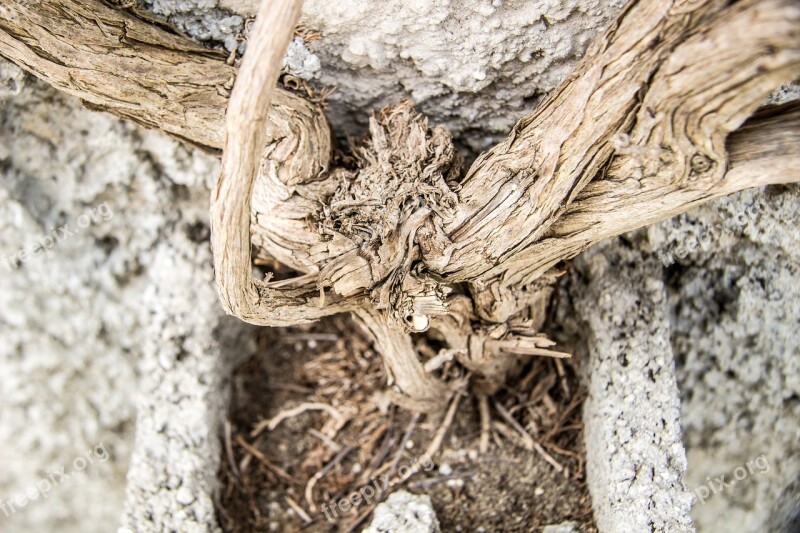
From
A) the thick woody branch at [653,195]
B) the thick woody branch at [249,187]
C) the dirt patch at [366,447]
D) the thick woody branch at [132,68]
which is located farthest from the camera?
the dirt patch at [366,447]

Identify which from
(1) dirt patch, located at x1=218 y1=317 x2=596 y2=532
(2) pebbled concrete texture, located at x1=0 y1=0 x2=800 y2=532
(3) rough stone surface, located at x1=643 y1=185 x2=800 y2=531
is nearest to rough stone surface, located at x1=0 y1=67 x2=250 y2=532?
(2) pebbled concrete texture, located at x1=0 y1=0 x2=800 y2=532

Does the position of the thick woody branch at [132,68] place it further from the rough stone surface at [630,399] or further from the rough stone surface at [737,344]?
the rough stone surface at [737,344]

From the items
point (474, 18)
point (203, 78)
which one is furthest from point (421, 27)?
point (203, 78)

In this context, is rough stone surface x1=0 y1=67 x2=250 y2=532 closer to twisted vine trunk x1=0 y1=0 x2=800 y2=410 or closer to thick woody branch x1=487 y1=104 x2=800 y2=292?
twisted vine trunk x1=0 y1=0 x2=800 y2=410

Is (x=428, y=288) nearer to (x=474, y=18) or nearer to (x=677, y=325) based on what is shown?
(x=474, y=18)

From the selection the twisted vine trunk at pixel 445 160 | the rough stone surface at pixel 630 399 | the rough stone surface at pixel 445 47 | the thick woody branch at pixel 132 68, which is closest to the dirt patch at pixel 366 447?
the rough stone surface at pixel 630 399

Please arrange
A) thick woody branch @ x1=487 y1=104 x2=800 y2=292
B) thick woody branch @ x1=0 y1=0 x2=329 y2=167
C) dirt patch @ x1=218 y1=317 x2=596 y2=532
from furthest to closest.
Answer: dirt patch @ x1=218 y1=317 x2=596 y2=532
thick woody branch @ x1=0 y1=0 x2=329 y2=167
thick woody branch @ x1=487 y1=104 x2=800 y2=292
